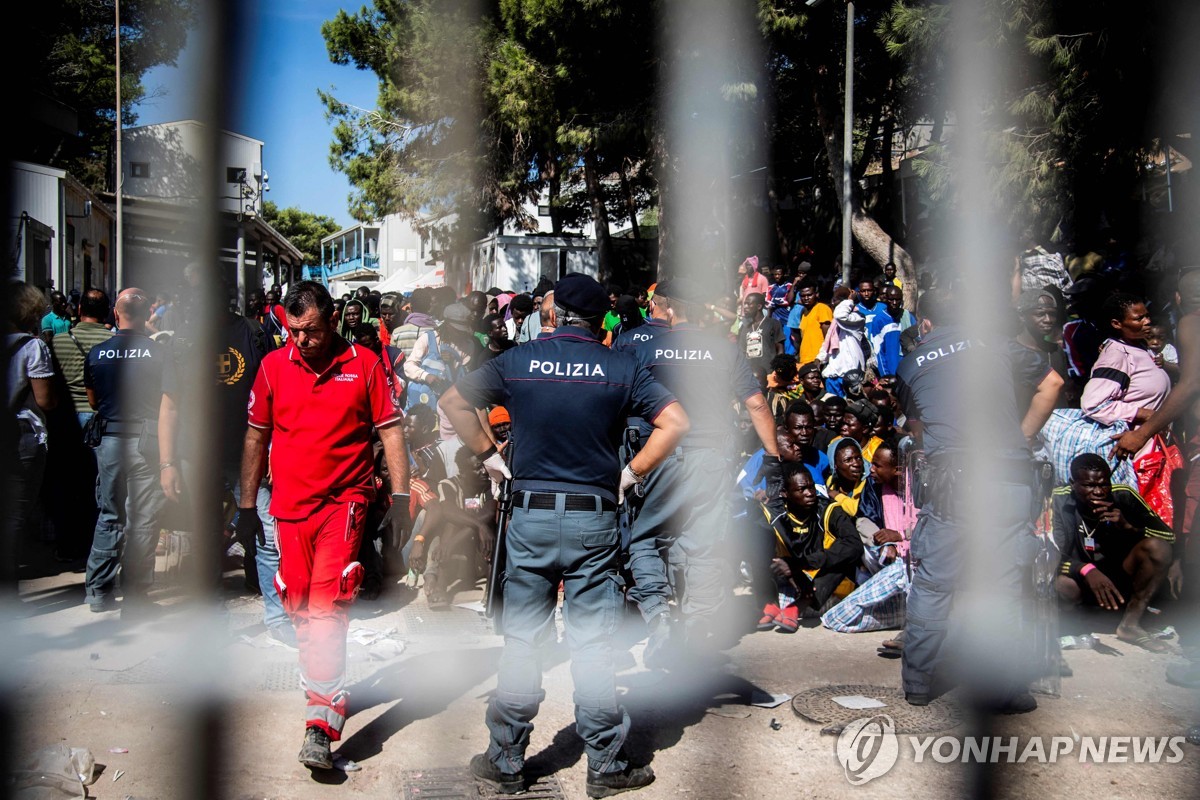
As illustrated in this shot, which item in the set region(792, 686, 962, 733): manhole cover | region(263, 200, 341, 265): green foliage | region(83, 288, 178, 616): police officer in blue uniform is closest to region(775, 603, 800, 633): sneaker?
region(792, 686, 962, 733): manhole cover

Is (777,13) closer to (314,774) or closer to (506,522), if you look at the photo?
(506,522)

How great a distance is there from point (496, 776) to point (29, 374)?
276 centimetres

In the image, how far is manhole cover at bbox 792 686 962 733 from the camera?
3.38m

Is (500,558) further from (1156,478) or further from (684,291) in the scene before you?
(1156,478)

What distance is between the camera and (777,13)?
30.6 feet

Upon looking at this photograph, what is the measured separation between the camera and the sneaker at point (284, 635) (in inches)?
163

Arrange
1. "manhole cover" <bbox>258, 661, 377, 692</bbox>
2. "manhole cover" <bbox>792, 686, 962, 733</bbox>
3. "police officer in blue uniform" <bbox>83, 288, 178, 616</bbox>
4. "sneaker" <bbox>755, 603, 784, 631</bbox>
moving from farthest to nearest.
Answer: "sneaker" <bbox>755, 603, 784, 631</bbox> < "police officer in blue uniform" <bbox>83, 288, 178, 616</bbox> < "manhole cover" <bbox>258, 661, 377, 692</bbox> < "manhole cover" <bbox>792, 686, 962, 733</bbox>

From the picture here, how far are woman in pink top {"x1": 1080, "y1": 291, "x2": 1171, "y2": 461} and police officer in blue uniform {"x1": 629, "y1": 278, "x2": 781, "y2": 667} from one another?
1778mm

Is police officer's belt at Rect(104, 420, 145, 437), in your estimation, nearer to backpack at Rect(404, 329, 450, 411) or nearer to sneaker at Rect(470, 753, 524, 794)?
backpack at Rect(404, 329, 450, 411)

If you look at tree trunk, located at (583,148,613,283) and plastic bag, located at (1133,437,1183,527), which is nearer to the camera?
plastic bag, located at (1133,437,1183,527)

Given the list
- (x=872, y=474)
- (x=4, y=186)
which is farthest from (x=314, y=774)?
(x=872, y=474)

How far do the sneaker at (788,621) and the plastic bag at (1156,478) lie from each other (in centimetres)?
167

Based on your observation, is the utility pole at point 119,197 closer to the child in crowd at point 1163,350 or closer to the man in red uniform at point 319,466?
the man in red uniform at point 319,466

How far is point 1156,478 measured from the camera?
4.67 m
